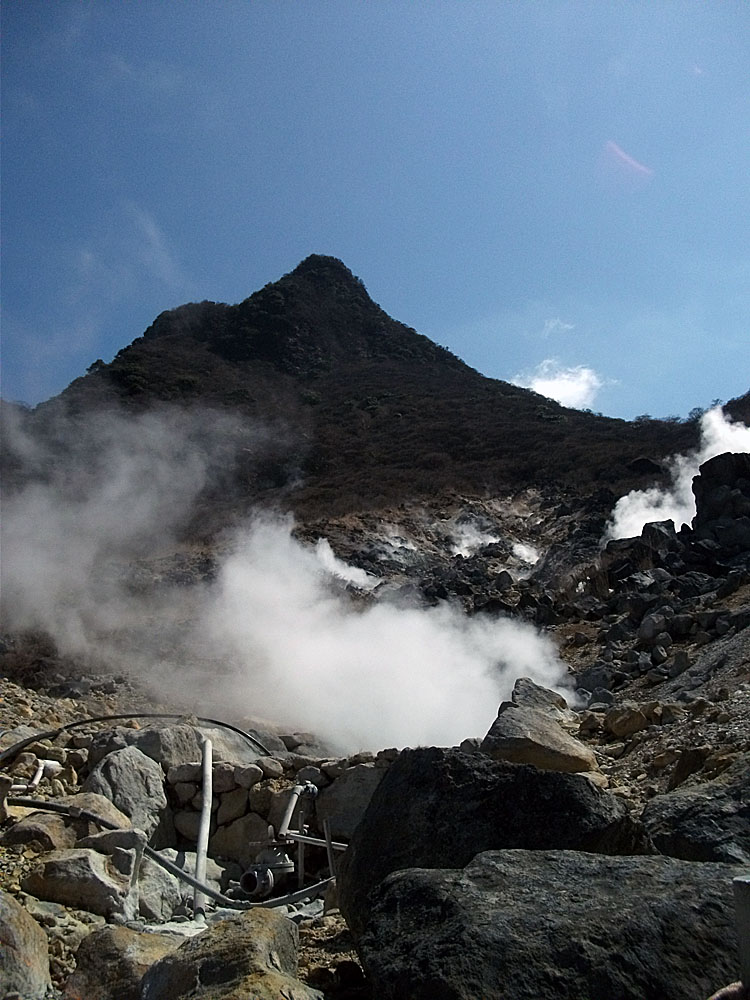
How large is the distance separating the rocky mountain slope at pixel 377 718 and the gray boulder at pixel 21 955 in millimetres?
12

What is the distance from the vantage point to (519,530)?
21125mm

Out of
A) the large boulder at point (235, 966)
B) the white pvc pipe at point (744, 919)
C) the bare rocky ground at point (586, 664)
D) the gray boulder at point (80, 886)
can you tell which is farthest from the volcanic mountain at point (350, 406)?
the white pvc pipe at point (744, 919)

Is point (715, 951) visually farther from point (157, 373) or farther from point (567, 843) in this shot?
point (157, 373)

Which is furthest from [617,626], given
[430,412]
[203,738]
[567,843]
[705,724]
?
[430,412]

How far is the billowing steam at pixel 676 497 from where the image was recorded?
17141 millimetres

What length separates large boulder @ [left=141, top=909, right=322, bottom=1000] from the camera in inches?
80.0

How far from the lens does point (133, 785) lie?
5.28 metres

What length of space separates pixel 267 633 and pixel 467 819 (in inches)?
333

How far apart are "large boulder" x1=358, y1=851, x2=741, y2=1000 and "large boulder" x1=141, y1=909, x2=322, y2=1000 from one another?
0.26 m

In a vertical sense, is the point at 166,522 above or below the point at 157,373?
below

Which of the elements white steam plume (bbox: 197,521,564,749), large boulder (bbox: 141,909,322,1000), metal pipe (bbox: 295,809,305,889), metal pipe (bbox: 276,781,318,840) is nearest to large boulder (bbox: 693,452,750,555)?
white steam plume (bbox: 197,521,564,749)

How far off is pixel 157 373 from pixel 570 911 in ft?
116

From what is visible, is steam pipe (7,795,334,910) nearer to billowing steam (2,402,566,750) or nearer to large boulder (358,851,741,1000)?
large boulder (358,851,741,1000)

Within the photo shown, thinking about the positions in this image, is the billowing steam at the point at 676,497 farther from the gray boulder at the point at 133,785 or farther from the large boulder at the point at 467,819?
the large boulder at the point at 467,819
